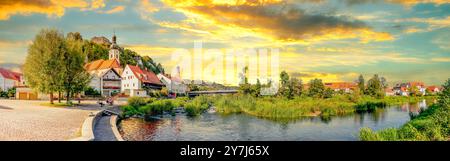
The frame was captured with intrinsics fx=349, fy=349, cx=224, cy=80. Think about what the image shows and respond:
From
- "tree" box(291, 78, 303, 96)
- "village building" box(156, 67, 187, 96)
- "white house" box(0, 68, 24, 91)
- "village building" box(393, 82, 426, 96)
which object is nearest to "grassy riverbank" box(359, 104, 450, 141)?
"village building" box(393, 82, 426, 96)

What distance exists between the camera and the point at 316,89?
26438 millimetres

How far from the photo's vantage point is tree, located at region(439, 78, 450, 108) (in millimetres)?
10725

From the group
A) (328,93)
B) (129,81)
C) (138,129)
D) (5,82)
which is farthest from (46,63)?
(328,93)

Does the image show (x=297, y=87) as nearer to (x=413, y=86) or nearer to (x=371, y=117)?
(x=371, y=117)

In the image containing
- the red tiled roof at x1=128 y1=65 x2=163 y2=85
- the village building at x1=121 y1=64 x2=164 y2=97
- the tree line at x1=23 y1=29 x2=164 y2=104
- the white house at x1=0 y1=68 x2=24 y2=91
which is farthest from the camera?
the tree line at x1=23 y1=29 x2=164 y2=104

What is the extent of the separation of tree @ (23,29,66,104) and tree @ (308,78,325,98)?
17348mm

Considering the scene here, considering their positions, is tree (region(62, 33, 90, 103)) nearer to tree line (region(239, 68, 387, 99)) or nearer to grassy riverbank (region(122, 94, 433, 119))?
grassy riverbank (region(122, 94, 433, 119))

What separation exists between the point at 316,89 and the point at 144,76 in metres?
18.0

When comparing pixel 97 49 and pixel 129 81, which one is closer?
pixel 129 81

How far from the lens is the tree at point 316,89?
85.9 feet

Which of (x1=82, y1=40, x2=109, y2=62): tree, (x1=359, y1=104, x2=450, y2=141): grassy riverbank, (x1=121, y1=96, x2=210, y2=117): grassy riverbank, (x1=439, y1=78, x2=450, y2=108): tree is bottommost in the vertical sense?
(x1=359, y1=104, x2=450, y2=141): grassy riverbank

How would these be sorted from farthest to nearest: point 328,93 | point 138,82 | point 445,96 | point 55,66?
point 328,93 → point 55,66 → point 138,82 → point 445,96
